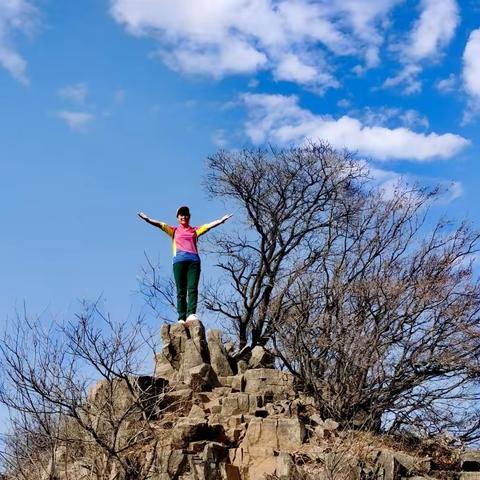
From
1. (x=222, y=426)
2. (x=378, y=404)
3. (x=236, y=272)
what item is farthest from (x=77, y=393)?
(x=236, y=272)

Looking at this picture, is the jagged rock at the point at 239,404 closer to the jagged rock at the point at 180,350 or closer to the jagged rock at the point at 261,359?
the jagged rock at the point at 180,350

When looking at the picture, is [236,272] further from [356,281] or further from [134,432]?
[134,432]

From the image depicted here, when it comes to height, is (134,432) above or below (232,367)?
below

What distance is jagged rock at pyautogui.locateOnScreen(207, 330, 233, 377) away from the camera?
602 inches

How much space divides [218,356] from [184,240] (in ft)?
8.27

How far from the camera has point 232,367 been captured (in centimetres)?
1566

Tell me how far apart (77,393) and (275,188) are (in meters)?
11.3

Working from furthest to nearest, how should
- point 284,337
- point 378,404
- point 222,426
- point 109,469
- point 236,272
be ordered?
1. point 236,272
2. point 284,337
3. point 378,404
4. point 222,426
5. point 109,469

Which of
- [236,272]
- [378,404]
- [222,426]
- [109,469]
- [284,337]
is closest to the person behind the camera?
[109,469]

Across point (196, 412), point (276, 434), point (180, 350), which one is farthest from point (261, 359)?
point (276, 434)

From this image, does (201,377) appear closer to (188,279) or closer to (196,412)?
(196,412)

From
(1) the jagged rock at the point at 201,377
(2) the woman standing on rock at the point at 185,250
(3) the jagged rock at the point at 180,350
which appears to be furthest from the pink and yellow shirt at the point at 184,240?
(1) the jagged rock at the point at 201,377

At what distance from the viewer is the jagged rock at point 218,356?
1529 cm

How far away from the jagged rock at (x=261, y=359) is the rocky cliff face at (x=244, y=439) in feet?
4.13
